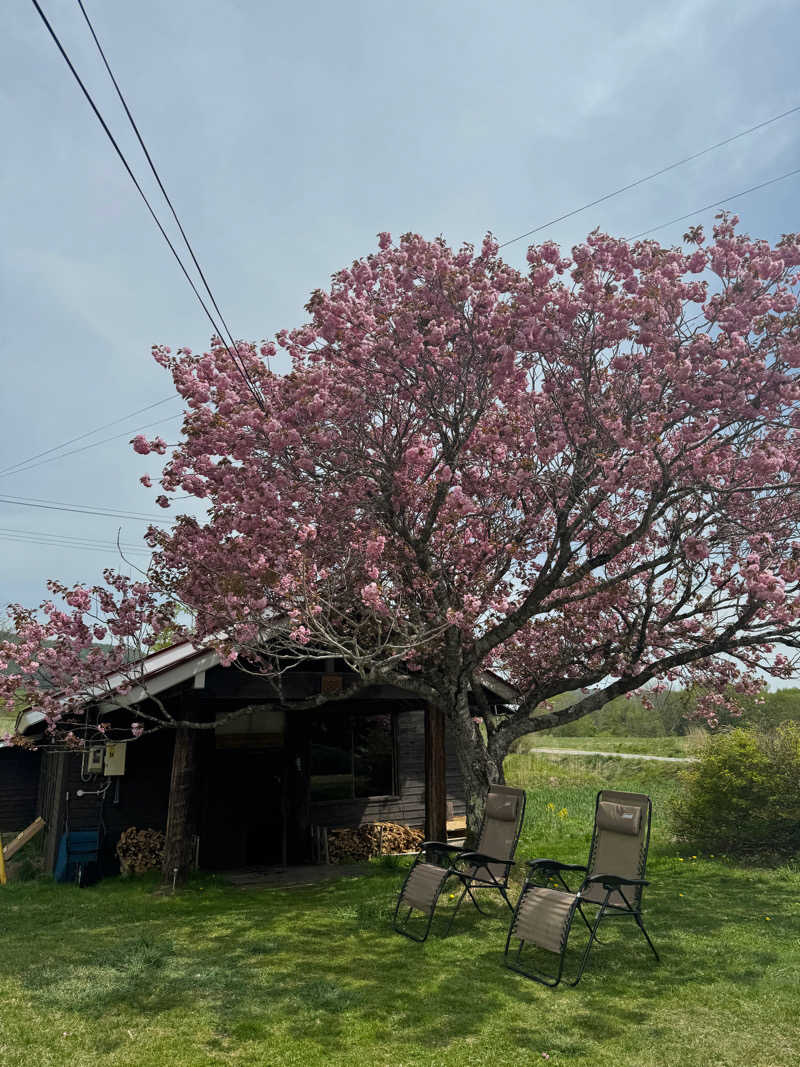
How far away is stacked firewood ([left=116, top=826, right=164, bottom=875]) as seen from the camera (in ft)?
35.8

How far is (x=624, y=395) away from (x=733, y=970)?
536 cm

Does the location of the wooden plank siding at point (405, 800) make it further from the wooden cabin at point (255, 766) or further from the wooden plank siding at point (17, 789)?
the wooden plank siding at point (17, 789)

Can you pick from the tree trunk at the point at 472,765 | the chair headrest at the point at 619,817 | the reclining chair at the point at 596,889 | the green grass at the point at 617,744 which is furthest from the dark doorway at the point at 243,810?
the green grass at the point at 617,744

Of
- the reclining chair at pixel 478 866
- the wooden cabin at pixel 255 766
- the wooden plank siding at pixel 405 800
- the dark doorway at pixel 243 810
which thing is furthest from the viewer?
the wooden plank siding at pixel 405 800

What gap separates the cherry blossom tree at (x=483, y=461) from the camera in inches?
309

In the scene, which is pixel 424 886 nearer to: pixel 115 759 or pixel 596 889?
pixel 596 889

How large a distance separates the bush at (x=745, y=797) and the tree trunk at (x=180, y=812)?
25.3 feet

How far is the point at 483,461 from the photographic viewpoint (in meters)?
9.30

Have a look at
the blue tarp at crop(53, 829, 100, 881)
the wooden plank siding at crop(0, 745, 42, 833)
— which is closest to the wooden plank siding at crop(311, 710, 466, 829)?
the blue tarp at crop(53, 829, 100, 881)

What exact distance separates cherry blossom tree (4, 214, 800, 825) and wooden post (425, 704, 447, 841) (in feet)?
5.09

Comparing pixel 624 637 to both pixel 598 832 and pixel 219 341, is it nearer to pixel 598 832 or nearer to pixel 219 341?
pixel 598 832

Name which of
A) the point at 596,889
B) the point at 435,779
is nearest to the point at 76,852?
the point at 435,779

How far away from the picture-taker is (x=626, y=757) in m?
28.9

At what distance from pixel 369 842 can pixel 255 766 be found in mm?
2340
